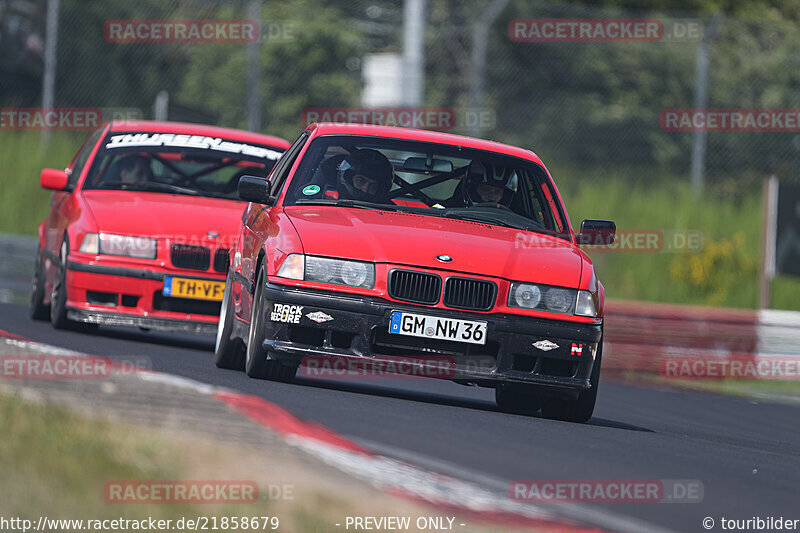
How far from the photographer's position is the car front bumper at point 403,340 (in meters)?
7.95

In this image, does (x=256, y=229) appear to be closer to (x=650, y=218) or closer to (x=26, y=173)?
(x=26, y=173)

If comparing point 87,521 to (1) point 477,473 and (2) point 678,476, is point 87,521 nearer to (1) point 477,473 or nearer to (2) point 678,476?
(1) point 477,473

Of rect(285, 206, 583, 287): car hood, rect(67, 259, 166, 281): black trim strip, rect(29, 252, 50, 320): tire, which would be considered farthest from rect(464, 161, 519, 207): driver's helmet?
rect(29, 252, 50, 320): tire

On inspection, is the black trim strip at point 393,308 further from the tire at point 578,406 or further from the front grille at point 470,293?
the tire at point 578,406

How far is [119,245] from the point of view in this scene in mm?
10984

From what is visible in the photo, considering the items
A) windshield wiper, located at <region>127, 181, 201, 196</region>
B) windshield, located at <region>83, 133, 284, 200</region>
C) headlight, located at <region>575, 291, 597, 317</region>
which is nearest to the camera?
headlight, located at <region>575, 291, 597, 317</region>

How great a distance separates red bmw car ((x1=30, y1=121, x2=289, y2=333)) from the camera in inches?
429

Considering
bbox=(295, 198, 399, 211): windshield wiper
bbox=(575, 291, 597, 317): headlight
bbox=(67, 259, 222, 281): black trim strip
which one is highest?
bbox=(295, 198, 399, 211): windshield wiper

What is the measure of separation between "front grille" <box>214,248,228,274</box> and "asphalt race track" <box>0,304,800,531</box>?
64 centimetres

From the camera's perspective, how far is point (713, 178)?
2223cm

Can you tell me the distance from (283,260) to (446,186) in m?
1.57

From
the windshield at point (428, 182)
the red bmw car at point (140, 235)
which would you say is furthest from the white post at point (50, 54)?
the windshield at point (428, 182)

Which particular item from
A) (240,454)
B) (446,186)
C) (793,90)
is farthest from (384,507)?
(793,90)

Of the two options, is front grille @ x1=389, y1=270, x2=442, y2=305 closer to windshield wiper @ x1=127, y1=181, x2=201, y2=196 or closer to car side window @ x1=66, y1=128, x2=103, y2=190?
windshield wiper @ x1=127, y1=181, x2=201, y2=196
